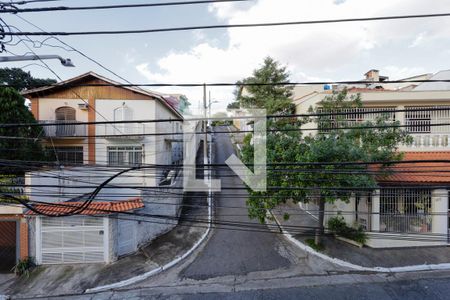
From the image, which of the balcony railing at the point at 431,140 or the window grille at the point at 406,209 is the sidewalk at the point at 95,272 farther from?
the balcony railing at the point at 431,140

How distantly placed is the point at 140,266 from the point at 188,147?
12.2 metres

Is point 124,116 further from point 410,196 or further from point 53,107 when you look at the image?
point 410,196

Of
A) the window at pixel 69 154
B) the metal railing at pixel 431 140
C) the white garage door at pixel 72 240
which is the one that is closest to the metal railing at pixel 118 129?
the window at pixel 69 154

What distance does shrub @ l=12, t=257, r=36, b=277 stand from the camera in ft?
27.2

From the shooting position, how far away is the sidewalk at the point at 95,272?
752 centimetres

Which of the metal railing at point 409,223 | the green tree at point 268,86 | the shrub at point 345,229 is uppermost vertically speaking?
the green tree at point 268,86

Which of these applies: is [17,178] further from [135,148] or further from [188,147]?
[188,147]

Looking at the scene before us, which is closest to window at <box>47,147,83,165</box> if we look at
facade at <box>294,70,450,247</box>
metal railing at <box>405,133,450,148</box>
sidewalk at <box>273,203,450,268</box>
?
sidewalk at <box>273,203,450,268</box>

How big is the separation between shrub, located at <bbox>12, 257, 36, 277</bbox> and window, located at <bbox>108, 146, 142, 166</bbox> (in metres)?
5.58

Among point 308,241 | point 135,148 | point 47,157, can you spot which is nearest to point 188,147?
point 135,148

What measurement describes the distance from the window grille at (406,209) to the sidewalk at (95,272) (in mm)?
7564

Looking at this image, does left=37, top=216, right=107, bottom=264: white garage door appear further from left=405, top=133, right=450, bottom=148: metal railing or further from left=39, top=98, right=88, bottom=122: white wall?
left=405, top=133, right=450, bottom=148: metal railing

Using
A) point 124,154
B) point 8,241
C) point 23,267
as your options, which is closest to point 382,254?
point 124,154

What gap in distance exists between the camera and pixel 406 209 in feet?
31.7
